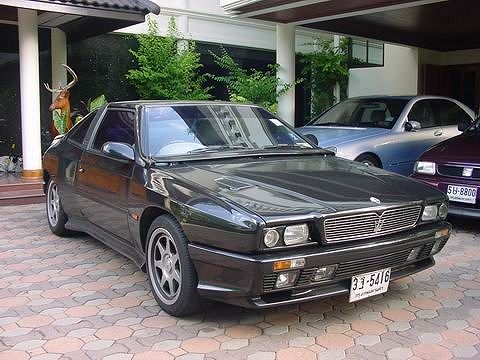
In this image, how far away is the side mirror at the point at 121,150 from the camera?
4.24m

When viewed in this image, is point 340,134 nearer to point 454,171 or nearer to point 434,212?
point 454,171

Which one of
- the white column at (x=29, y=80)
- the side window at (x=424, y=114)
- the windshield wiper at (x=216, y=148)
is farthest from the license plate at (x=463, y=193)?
the white column at (x=29, y=80)

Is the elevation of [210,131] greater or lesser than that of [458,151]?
greater

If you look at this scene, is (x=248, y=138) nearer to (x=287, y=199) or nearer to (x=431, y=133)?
(x=287, y=199)

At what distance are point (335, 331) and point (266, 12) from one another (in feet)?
22.9

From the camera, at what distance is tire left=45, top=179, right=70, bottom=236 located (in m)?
5.89

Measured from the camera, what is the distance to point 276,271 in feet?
10.3

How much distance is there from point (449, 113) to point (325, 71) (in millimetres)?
5022

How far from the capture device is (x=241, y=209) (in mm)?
3221

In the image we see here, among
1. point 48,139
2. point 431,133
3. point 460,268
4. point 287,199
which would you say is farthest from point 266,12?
point 287,199

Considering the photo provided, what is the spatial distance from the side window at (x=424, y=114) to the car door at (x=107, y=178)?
5.01 metres

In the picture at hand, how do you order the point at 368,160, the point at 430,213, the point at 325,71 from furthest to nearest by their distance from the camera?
the point at 325,71 < the point at 368,160 < the point at 430,213

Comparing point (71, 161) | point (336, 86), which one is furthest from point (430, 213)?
point (336, 86)

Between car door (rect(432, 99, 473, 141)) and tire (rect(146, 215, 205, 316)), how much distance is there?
20.3 feet
